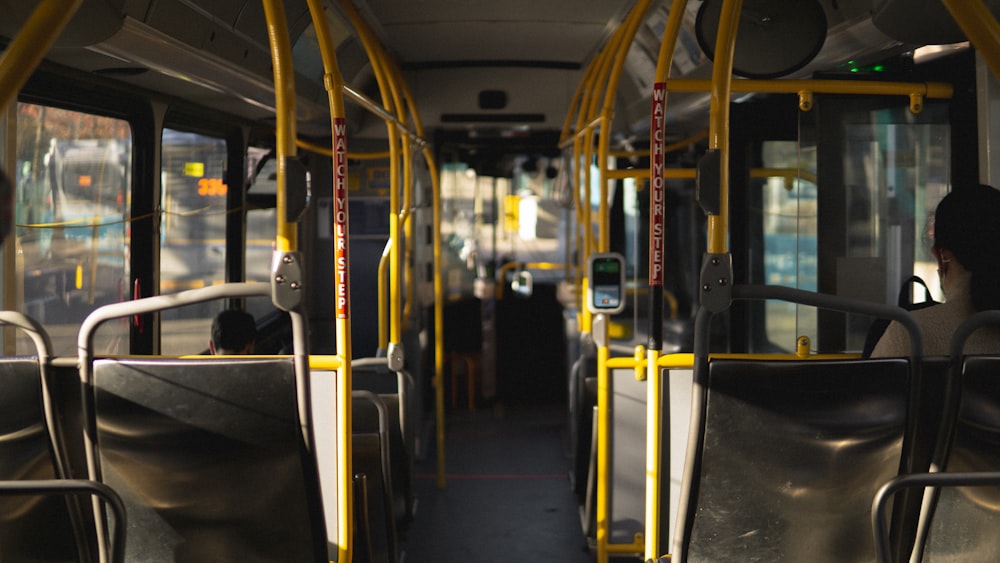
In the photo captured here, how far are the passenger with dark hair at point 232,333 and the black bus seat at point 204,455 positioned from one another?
1793mm

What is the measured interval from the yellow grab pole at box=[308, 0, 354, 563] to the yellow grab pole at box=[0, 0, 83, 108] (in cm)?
93

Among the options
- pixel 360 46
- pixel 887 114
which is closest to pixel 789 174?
pixel 887 114

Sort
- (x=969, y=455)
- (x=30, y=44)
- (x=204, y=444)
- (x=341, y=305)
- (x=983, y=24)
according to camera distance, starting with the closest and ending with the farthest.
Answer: (x=30, y=44) → (x=983, y=24) → (x=204, y=444) → (x=969, y=455) → (x=341, y=305)

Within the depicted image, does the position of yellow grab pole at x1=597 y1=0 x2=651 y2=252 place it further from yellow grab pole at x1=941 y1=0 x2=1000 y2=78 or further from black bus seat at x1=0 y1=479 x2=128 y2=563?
black bus seat at x1=0 y1=479 x2=128 y2=563

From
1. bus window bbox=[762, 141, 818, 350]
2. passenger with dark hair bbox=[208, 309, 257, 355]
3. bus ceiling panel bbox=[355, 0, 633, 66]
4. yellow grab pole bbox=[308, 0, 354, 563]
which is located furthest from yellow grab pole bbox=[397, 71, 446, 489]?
yellow grab pole bbox=[308, 0, 354, 563]

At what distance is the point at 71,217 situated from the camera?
431 centimetres

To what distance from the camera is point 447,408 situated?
8586 mm

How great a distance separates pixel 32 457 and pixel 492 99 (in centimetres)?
524

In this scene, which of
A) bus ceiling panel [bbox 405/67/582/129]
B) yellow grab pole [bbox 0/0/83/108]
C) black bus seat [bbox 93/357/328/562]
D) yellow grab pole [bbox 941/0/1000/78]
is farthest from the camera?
bus ceiling panel [bbox 405/67/582/129]

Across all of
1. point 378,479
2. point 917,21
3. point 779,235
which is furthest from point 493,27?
point 378,479

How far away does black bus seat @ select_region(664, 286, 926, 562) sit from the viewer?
7.31ft

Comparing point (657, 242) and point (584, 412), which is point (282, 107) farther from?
point (584, 412)

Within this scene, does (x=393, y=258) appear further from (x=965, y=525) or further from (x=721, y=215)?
(x=965, y=525)

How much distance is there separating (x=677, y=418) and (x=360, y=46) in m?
4.20
